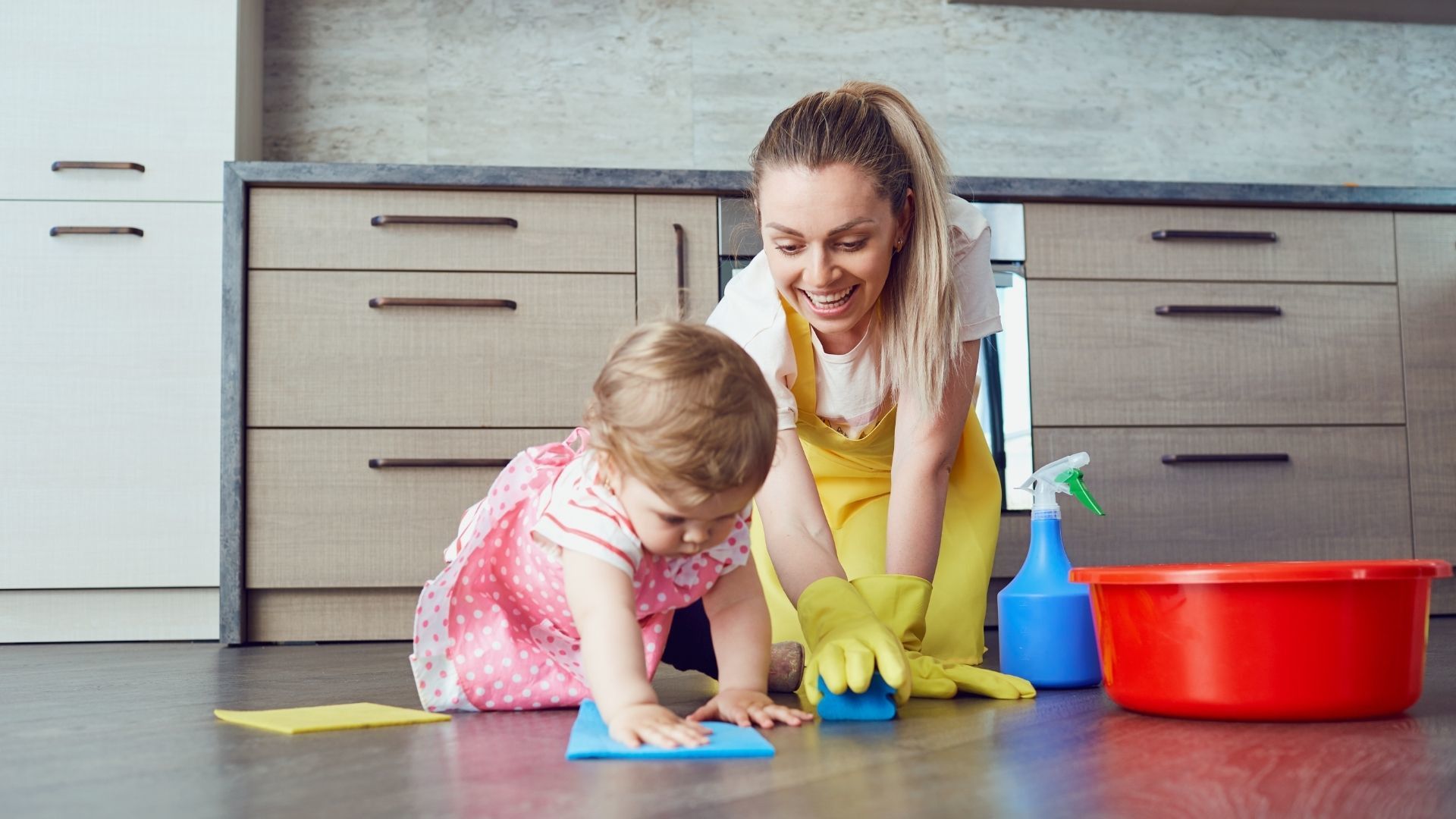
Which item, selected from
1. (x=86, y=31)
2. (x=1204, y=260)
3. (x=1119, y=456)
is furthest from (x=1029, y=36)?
(x=86, y=31)

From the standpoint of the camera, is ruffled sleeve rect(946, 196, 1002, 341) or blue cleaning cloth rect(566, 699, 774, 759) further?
ruffled sleeve rect(946, 196, 1002, 341)

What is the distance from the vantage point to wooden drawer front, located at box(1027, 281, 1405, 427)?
225 centimetres

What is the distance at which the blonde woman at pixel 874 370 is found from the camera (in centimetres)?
123

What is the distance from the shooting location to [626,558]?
948 millimetres

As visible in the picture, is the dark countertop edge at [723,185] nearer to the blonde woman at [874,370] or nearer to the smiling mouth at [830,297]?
the blonde woman at [874,370]

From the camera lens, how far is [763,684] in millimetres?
1050

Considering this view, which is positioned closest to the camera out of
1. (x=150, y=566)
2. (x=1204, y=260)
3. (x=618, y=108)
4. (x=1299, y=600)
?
(x=1299, y=600)

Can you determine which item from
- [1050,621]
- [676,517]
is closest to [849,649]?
[676,517]

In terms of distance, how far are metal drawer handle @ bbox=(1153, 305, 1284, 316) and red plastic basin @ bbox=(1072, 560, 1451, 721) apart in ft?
4.61

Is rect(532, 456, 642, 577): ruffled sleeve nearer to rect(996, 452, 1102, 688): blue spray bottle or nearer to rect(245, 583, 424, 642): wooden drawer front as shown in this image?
rect(996, 452, 1102, 688): blue spray bottle

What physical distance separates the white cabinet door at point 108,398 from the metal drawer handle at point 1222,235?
5.72 feet

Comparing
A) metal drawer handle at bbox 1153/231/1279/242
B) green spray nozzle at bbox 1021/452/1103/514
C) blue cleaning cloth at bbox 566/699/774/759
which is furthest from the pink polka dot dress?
metal drawer handle at bbox 1153/231/1279/242

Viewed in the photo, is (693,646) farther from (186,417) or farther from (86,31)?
(86,31)

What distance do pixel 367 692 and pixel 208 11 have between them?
153 centimetres
